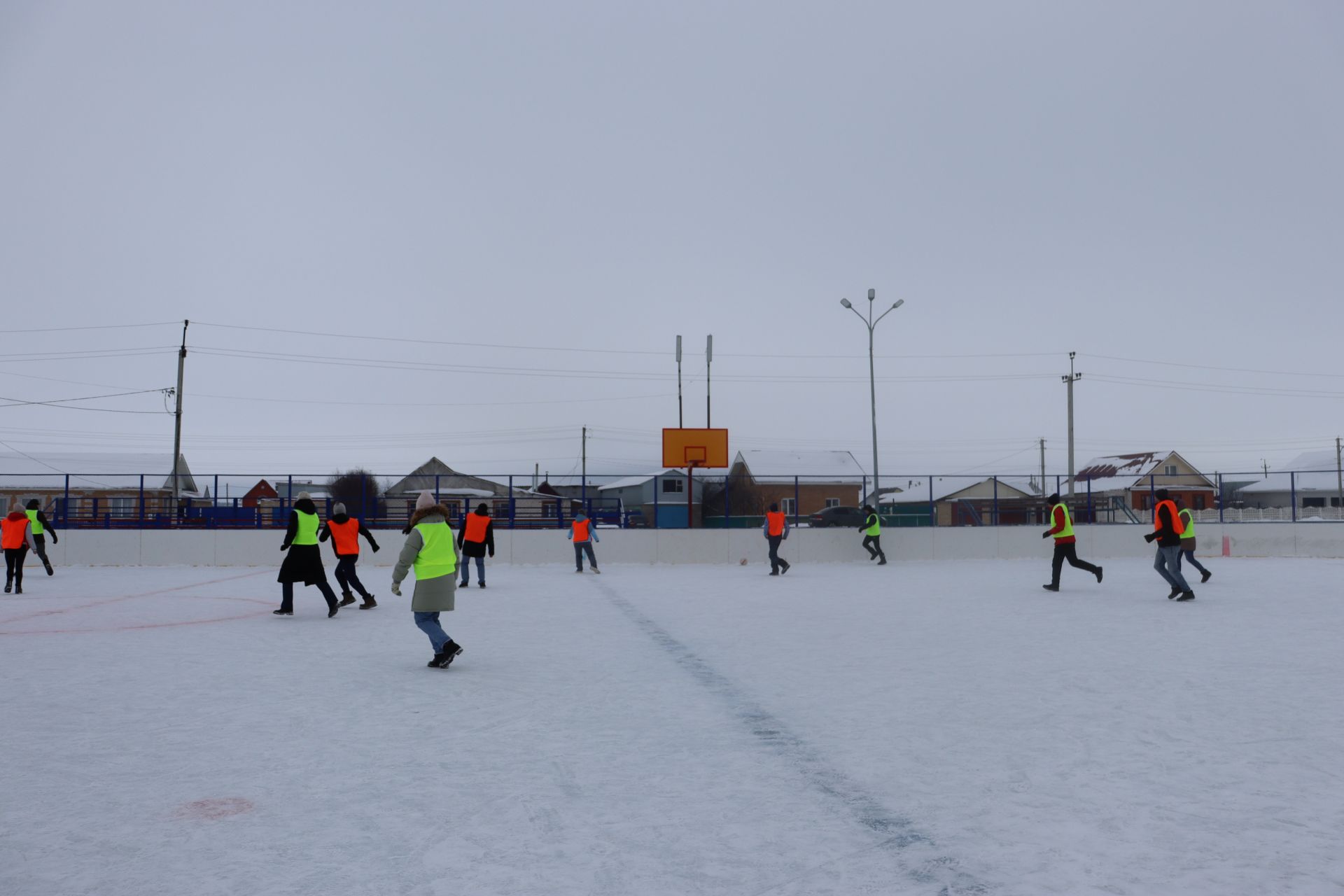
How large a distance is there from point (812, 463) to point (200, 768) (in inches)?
2771

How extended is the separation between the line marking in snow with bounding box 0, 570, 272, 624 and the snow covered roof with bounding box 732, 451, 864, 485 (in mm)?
53160

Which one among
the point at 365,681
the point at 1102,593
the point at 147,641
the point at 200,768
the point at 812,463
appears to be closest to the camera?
the point at 200,768

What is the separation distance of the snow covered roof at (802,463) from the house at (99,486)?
3903 centimetres

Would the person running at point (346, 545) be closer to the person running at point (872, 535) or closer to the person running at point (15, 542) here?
the person running at point (15, 542)

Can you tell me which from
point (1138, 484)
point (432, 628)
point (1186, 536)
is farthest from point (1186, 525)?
point (1138, 484)

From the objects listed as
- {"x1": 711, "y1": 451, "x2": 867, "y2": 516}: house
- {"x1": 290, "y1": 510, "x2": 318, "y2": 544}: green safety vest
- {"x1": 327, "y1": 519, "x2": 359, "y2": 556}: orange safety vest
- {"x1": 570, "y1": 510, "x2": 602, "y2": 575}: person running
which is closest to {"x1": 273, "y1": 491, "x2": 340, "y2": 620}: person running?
{"x1": 290, "y1": 510, "x2": 318, "y2": 544}: green safety vest

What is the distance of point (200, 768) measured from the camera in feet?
16.9

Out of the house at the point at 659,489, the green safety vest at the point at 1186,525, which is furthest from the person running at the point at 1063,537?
the house at the point at 659,489

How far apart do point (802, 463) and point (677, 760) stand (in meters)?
70.0

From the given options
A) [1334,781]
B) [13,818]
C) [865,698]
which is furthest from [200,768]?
[1334,781]

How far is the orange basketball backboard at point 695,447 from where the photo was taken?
28.9 metres

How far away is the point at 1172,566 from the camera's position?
13.7 meters

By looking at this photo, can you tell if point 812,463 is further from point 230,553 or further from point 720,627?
point 720,627

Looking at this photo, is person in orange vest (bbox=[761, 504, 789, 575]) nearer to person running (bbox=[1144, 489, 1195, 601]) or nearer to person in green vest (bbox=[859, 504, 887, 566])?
person in green vest (bbox=[859, 504, 887, 566])
